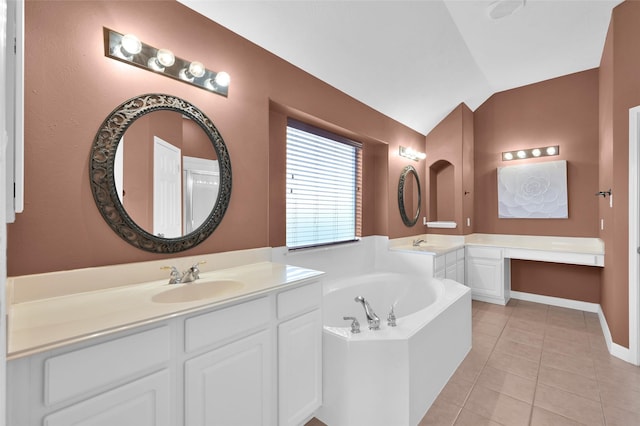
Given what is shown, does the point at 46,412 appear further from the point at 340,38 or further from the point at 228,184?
the point at 340,38

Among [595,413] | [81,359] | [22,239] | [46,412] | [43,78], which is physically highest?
[43,78]

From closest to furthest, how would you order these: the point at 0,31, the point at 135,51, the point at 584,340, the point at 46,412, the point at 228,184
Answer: the point at 0,31 → the point at 46,412 → the point at 135,51 → the point at 228,184 → the point at 584,340

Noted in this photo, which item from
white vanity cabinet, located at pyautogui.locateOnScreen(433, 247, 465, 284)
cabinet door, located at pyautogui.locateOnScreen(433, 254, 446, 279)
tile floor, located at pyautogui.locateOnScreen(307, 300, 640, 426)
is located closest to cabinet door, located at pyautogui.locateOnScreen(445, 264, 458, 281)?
white vanity cabinet, located at pyautogui.locateOnScreen(433, 247, 465, 284)

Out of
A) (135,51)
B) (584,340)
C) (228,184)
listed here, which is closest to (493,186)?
(584,340)

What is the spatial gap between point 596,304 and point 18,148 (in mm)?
5184

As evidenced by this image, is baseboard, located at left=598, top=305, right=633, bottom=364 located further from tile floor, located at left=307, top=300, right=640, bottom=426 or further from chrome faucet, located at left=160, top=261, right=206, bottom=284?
chrome faucet, located at left=160, top=261, right=206, bottom=284

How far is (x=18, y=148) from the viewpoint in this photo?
815mm

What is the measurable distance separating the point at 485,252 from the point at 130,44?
423 cm

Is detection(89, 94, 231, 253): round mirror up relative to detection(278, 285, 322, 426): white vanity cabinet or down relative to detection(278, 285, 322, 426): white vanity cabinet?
up

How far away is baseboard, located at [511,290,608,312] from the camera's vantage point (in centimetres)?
346

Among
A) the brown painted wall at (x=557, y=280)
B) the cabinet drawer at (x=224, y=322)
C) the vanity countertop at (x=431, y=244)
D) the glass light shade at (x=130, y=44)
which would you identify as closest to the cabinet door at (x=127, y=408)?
the cabinet drawer at (x=224, y=322)

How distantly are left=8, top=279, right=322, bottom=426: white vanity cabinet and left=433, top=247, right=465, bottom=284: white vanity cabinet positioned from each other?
83.0 inches

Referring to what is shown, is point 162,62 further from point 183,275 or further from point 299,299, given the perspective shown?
point 299,299

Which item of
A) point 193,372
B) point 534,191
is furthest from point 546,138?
point 193,372
